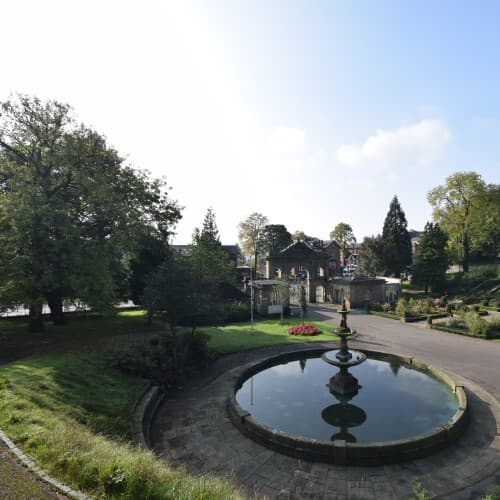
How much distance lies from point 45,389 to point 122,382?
308 centimetres

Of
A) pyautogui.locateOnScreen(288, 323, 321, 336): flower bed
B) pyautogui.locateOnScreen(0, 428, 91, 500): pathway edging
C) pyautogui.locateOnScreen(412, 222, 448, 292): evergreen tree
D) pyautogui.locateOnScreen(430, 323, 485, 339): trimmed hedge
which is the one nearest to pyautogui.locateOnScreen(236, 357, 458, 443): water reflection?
pyautogui.locateOnScreen(288, 323, 321, 336): flower bed

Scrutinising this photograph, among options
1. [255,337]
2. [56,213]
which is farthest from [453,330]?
[56,213]

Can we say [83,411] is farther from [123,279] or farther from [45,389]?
[123,279]

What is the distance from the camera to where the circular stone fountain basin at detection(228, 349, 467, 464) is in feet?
28.8

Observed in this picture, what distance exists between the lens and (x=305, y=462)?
8.77 metres

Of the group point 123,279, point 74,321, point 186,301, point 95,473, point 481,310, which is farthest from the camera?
point 481,310

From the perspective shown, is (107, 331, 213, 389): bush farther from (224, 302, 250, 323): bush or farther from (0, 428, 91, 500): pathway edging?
(224, 302, 250, 323): bush

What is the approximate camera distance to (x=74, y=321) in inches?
995

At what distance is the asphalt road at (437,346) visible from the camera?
15727mm

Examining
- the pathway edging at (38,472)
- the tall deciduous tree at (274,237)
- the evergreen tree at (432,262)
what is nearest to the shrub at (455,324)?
the evergreen tree at (432,262)

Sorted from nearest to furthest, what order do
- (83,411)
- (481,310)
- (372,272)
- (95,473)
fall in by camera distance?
(95,473) < (83,411) < (481,310) < (372,272)

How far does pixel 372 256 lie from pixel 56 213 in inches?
2129

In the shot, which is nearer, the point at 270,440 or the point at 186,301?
the point at 270,440

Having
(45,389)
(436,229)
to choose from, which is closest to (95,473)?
(45,389)
